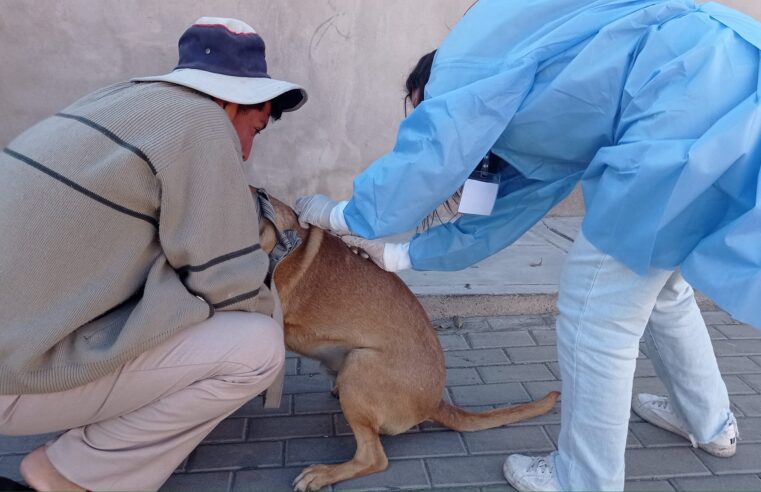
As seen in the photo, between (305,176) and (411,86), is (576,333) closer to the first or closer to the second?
(411,86)

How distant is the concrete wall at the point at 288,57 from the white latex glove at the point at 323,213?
2.31 m

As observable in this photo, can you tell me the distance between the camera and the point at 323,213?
2.83 metres

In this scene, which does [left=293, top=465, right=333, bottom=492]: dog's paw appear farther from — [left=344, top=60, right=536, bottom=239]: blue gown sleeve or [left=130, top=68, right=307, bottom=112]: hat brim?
[left=130, top=68, right=307, bottom=112]: hat brim

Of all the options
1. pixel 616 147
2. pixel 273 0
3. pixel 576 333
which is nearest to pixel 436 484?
pixel 576 333

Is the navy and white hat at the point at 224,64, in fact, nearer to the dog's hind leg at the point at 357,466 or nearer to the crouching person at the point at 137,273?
the crouching person at the point at 137,273

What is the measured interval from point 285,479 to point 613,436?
1268 mm

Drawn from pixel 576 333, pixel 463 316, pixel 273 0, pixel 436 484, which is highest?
pixel 273 0

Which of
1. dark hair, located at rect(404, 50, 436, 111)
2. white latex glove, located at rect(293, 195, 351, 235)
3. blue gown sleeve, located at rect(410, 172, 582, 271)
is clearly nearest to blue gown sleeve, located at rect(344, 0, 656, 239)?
dark hair, located at rect(404, 50, 436, 111)

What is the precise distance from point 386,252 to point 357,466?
34.9 inches

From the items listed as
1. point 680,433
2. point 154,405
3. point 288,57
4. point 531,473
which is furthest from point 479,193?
point 288,57

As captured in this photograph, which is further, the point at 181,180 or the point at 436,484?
the point at 436,484

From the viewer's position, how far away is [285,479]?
271 centimetres

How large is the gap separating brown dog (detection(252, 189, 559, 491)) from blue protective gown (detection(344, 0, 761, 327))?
48 cm

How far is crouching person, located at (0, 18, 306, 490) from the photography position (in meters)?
1.96
